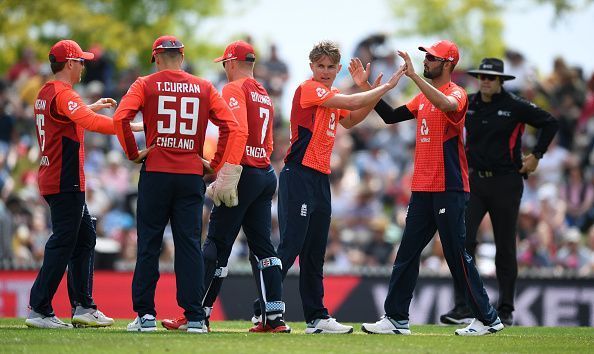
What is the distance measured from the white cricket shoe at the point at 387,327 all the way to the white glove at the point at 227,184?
5.95 feet

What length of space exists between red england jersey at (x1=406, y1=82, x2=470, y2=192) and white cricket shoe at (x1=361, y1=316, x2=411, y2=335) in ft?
4.13

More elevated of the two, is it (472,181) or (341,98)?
(341,98)

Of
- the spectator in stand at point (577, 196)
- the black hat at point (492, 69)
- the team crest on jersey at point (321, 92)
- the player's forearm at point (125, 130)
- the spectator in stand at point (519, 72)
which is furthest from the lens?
the spectator in stand at point (519, 72)

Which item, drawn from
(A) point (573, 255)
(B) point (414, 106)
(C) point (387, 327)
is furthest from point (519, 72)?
(C) point (387, 327)

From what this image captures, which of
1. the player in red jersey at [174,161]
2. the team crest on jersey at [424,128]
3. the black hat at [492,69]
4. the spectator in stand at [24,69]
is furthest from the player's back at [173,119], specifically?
the spectator in stand at [24,69]

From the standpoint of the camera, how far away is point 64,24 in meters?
32.4

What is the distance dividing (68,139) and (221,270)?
1.87 meters

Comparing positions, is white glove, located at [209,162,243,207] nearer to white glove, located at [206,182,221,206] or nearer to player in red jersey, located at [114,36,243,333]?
white glove, located at [206,182,221,206]

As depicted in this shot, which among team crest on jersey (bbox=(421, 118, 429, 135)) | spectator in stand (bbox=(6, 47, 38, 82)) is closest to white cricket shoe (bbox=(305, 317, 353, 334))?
team crest on jersey (bbox=(421, 118, 429, 135))

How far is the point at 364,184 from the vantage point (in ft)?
72.1

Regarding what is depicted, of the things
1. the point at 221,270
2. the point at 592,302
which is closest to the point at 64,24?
the point at 592,302

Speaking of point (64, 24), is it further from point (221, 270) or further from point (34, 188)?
point (221, 270)

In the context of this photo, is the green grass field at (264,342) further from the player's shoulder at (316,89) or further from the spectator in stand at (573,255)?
the spectator in stand at (573,255)

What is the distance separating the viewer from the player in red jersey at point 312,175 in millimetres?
11164
